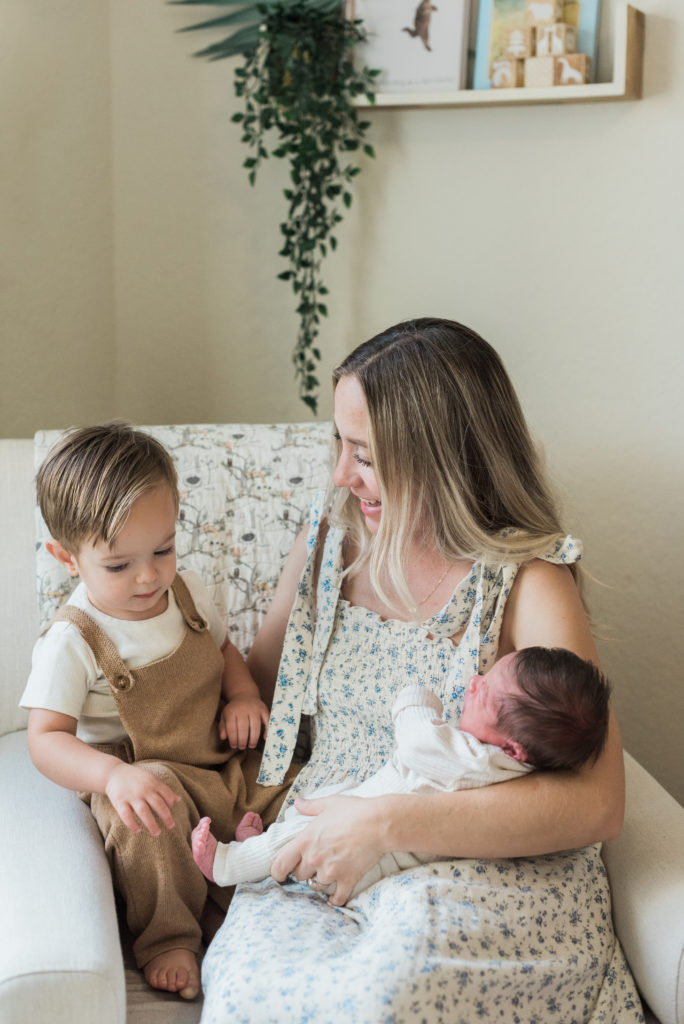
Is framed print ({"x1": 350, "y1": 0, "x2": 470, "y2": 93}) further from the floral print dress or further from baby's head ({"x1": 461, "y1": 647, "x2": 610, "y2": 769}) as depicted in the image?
baby's head ({"x1": 461, "y1": 647, "x2": 610, "y2": 769})

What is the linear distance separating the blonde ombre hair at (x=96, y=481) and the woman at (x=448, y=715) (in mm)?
288

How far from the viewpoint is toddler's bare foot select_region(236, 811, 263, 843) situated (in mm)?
1563

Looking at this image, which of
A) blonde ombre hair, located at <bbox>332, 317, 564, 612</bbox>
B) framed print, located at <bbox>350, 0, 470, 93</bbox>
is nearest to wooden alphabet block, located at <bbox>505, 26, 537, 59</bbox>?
framed print, located at <bbox>350, 0, 470, 93</bbox>

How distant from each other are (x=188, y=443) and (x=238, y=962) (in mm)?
1031

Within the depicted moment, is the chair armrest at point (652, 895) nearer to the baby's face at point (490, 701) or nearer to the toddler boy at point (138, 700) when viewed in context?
the baby's face at point (490, 701)

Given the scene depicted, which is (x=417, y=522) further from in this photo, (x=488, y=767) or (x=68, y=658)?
(x=68, y=658)

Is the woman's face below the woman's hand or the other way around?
the other way around

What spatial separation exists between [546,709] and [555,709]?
0.04ft

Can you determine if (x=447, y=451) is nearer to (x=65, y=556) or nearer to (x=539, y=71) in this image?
(x=65, y=556)

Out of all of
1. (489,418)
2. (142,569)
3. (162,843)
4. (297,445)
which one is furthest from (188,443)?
(162,843)

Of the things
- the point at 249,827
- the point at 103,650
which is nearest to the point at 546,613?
the point at 249,827

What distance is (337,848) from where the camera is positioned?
139cm

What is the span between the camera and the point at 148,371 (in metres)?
2.79

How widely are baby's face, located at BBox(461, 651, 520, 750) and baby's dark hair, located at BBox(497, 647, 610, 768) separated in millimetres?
11
